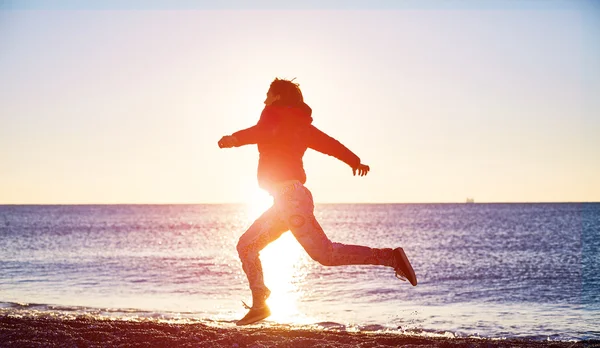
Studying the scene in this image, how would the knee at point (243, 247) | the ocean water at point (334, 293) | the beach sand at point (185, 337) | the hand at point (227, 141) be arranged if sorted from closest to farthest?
1. the hand at point (227, 141)
2. the knee at point (243, 247)
3. the beach sand at point (185, 337)
4. the ocean water at point (334, 293)

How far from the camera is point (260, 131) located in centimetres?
799

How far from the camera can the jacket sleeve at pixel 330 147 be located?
8328mm

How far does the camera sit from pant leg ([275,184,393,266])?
788 centimetres

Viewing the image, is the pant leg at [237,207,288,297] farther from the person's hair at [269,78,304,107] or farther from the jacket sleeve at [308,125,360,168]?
the person's hair at [269,78,304,107]

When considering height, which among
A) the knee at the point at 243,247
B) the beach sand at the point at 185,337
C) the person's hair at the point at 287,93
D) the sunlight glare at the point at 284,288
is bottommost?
the beach sand at the point at 185,337

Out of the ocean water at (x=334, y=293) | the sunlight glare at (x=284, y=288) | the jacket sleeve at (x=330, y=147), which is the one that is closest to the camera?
the jacket sleeve at (x=330, y=147)

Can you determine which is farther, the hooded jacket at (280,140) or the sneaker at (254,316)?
the sneaker at (254,316)

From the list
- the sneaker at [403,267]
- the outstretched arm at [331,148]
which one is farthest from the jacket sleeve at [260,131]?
the sneaker at [403,267]

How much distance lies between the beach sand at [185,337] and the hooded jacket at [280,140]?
5347 mm

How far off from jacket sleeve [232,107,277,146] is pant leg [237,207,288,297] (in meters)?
0.78

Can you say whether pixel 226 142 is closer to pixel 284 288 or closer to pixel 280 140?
pixel 280 140

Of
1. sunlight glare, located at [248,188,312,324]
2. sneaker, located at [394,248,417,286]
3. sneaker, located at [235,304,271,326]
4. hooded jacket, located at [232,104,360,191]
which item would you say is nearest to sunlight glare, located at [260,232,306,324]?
sunlight glare, located at [248,188,312,324]

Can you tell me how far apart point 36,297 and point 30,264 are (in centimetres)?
1631

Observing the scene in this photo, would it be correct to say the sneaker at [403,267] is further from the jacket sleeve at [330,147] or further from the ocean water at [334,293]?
the ocean water at [334,293]
